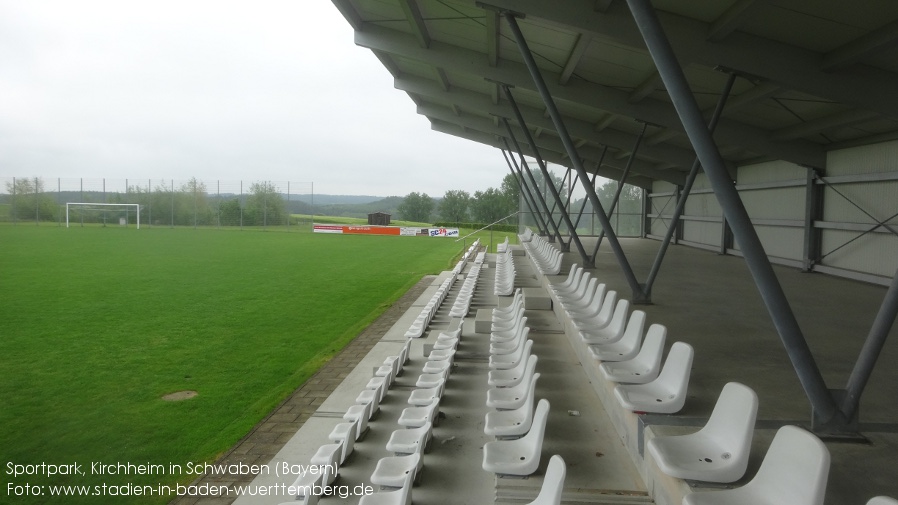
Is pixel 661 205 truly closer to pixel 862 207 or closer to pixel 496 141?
pixel 496 141

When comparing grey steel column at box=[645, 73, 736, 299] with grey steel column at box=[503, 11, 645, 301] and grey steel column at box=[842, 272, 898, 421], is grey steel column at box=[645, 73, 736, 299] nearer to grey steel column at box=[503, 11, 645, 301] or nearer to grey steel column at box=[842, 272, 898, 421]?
grey steel column at box=[503, 11, 645, 301]

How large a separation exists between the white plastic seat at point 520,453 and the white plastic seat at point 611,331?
2169mm

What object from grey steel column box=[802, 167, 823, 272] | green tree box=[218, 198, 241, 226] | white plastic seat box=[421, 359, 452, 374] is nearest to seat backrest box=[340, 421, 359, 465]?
white plastic seat box=[421, 359, 452, 374]

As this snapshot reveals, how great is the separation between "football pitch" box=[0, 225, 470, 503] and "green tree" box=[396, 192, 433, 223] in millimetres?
47639

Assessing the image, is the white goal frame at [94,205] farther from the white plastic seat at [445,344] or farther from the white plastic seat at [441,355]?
the white plastic seat at [441,355]

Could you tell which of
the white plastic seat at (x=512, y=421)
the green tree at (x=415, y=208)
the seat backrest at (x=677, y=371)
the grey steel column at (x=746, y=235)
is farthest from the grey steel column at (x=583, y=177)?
the green tree at (x=415, y=208)

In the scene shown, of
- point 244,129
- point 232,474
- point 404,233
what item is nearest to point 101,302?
point 232,474

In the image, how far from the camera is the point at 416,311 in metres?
17.1

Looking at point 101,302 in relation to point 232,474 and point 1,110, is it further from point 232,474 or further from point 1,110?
point 232,474

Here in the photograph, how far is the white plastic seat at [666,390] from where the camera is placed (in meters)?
4.20

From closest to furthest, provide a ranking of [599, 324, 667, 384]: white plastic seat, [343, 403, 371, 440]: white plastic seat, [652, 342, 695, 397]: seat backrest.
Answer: [652, 342, 695, 397]: seat backrest, [599, 324, 667, 384]: white plastic seat, [343, 403, 371, 440]: white plastic seat

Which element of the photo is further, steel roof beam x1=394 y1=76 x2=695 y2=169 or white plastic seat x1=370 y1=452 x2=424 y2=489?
steel roof beam x1=394 y1=76 x2=695 y2=169

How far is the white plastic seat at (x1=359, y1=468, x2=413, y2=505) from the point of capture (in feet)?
14.1

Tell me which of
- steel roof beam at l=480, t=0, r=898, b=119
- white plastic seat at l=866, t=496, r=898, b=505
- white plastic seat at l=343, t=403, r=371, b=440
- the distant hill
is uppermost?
steel roof beam at l=480, t=0, r=898, b=119
